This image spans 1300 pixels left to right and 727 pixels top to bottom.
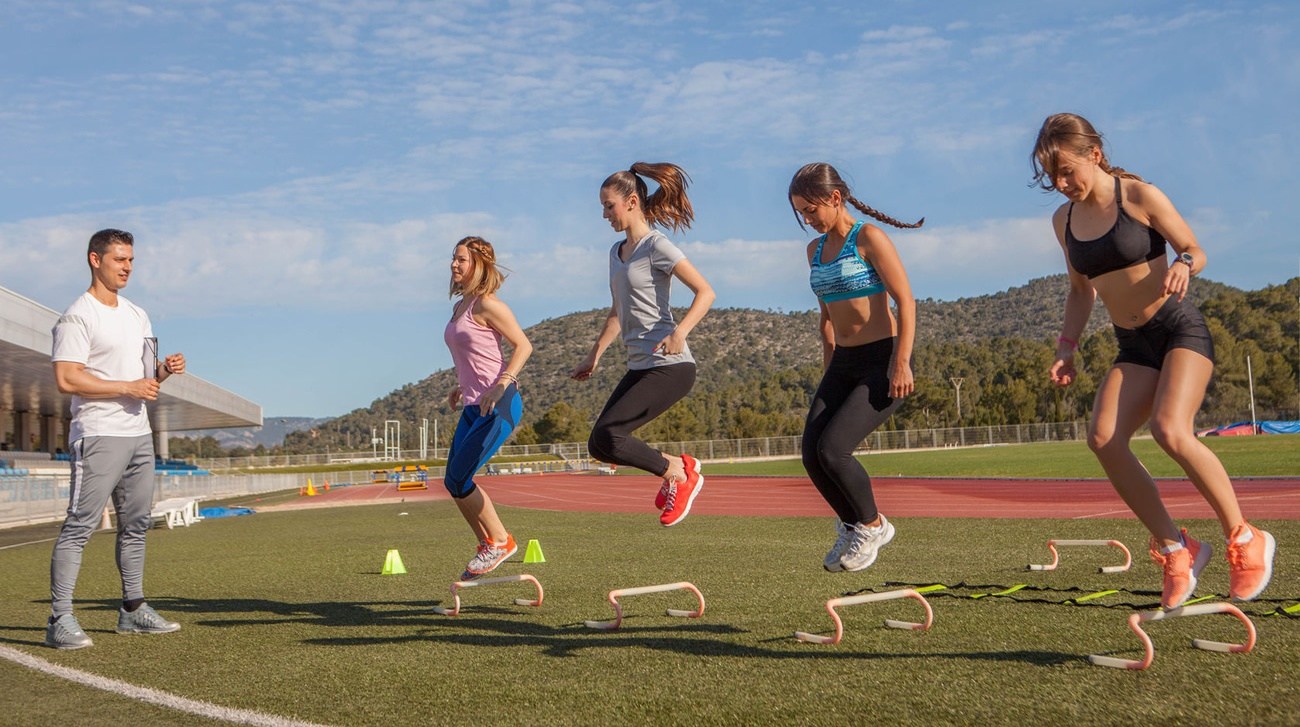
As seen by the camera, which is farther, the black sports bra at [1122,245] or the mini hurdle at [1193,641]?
the black sports bra at [1122,245]

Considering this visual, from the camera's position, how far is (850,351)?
17.8 feet

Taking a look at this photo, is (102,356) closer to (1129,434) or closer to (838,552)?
(838,552)

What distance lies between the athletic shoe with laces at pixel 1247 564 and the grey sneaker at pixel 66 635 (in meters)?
5.24

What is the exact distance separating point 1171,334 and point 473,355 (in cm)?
376

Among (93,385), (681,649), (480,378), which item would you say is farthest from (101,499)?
(681,649)

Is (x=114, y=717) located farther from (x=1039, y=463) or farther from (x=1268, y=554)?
(x=1039, y=463)

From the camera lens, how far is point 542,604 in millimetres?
6711

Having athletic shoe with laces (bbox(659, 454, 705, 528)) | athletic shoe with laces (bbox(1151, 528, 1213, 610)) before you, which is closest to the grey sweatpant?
athletic shoe with laces (bbox(659, 454, 705, 528))

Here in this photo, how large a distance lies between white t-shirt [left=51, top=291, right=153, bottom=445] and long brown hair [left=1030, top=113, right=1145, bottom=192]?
4.73 meters

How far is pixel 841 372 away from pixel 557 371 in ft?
533

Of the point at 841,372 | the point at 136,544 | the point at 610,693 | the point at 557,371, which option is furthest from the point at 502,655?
the point at 557,371

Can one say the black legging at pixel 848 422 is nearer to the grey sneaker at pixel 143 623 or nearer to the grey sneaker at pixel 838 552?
the grey sneaker at pixel 838 552

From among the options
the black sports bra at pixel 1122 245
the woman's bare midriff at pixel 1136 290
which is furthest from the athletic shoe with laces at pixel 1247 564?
the black sports bra at pixel 1122 245

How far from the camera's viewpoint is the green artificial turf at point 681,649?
3662 millimetres
